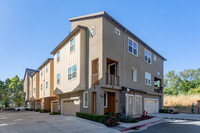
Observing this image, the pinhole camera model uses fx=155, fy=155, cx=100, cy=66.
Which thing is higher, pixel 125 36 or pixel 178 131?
pixel 125 36

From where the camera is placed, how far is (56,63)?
845 inches

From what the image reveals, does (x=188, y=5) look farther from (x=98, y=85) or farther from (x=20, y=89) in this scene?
(x=20, y=89)

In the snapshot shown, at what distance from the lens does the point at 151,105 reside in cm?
2188

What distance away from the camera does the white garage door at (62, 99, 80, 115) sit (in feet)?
55.6

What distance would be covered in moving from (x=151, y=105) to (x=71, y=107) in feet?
36.9

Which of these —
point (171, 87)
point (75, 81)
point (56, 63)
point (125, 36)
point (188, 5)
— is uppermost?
point (188, 5)

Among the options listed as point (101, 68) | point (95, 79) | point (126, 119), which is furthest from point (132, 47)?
point (126, 119)

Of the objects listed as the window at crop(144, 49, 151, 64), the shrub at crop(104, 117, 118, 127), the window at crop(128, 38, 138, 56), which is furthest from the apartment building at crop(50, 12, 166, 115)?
the shrub at crop(104, 117, 118, 127)

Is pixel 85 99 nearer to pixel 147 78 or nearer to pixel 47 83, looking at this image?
pixel 147 78

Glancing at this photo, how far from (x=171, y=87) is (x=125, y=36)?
43430mm

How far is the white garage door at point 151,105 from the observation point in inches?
807

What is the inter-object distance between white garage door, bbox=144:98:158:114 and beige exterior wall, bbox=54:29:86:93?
381 inches

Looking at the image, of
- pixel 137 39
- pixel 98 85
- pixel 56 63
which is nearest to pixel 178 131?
pixel 98 85

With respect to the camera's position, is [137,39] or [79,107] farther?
[137,39]
